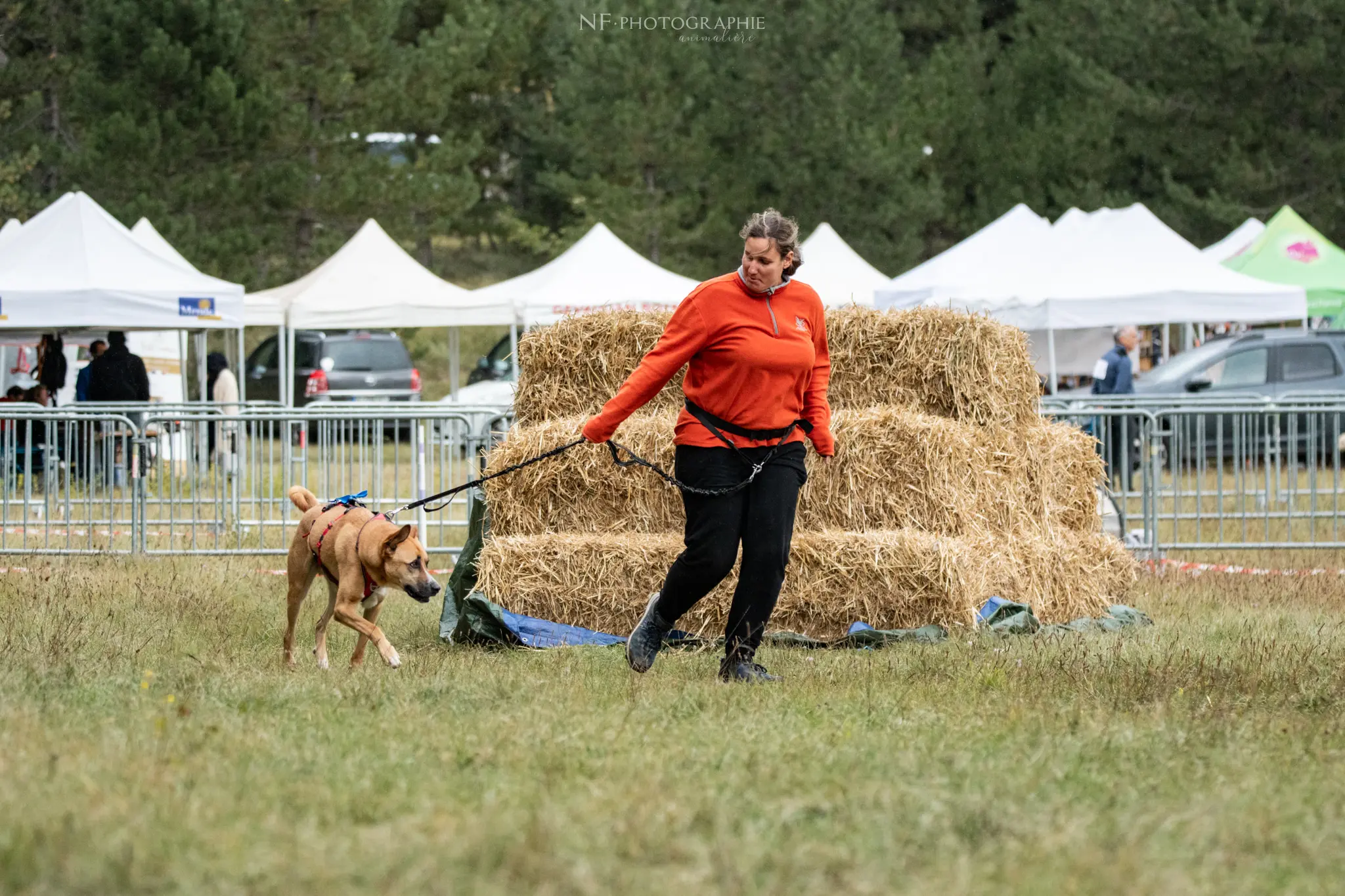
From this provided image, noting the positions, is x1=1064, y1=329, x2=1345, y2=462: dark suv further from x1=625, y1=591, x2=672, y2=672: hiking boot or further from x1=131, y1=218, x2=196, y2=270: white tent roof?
x1=625, y1=591, x2=672, y2=672: hiking boot

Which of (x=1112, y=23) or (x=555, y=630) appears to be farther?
(x=1112, y=23)

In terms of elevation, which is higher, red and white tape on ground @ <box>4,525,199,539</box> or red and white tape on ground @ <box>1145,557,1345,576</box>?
red and white tape on ground @ <box>4,525,199,539</box>

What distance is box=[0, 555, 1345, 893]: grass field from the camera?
379cm

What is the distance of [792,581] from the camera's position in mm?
8375

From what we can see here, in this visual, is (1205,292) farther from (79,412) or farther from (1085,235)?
(79,412)

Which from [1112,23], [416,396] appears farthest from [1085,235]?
[1112,23]

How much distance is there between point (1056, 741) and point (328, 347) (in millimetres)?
24724

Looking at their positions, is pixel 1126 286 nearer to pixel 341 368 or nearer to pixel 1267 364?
pixel 1267 364

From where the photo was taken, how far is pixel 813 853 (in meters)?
3.92

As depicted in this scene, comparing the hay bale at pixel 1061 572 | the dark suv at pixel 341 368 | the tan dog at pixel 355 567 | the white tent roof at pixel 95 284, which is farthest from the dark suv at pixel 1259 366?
the tan dog at pixel 355 567

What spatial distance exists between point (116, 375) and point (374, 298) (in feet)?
14.7

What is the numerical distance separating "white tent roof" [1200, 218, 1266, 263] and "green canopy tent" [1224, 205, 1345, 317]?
1352 mm

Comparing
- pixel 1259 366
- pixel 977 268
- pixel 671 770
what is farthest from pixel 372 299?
pixel 671 770

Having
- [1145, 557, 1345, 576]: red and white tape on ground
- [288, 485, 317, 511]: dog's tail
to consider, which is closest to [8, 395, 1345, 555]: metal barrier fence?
[1145, 557, 1345, 576]: red and white tape on ground
